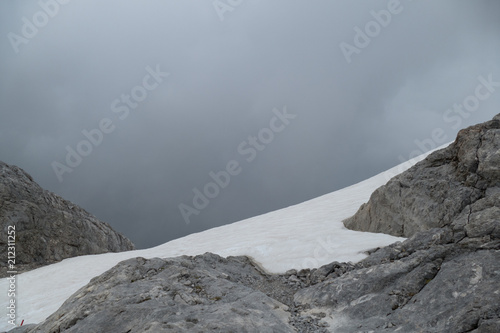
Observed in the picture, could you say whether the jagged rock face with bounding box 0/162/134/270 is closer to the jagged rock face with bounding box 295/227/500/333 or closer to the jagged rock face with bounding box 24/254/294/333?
the jagged rock face with bounding box 24/254/294/333

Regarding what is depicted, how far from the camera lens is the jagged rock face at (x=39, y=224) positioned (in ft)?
76.5

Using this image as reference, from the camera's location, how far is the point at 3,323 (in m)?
14.0

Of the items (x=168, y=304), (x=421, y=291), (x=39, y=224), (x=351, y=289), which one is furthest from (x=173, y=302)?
(x=39, y=224)

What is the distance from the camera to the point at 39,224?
24469 millimetres

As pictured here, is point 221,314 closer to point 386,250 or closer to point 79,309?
point 79,309

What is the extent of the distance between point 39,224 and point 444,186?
24226mm

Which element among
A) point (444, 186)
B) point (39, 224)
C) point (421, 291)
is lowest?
point (421, 291)

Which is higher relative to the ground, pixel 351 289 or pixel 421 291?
pixel 351 289

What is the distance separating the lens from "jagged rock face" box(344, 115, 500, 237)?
1120cm

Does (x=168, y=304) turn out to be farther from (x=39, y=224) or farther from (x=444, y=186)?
(x=39, y=224)

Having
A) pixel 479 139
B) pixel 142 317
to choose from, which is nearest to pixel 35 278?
pixel 142 317

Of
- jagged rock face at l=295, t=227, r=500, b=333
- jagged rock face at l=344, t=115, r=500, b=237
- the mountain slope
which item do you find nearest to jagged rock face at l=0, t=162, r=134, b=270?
the mountain slope

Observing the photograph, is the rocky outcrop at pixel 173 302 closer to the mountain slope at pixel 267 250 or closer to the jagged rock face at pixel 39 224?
the mountain slope at pixel 267 250

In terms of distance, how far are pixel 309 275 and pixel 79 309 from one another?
20.0ft
